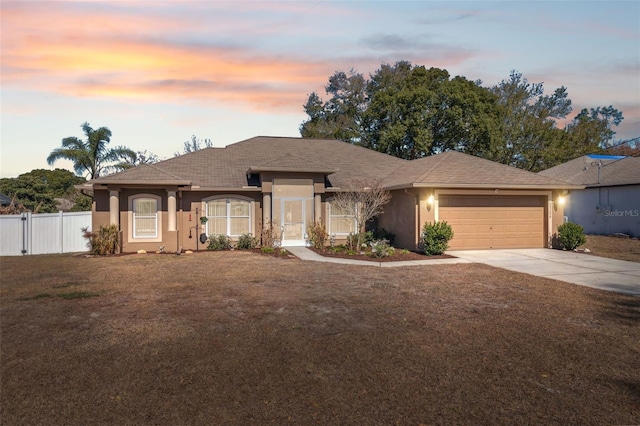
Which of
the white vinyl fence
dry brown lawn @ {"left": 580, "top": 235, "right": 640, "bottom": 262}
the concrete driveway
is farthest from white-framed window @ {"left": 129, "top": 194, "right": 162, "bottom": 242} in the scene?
dry brown lawn @ {"left": 580, "top": 235, "right": 640, "bottom": 262}

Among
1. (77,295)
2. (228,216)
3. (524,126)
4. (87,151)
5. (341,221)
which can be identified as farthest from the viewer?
(524,126)

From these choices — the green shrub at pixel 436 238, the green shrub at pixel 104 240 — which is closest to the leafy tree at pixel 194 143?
the green shrub at pixel 104 240

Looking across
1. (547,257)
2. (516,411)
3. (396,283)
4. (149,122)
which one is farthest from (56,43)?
(547,257)

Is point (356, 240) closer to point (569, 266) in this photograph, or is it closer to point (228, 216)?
point (228, 216)

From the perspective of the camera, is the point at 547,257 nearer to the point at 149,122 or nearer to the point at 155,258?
the point at 155,258

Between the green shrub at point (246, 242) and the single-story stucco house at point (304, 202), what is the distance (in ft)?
1.92

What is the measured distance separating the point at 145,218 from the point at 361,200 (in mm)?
9319

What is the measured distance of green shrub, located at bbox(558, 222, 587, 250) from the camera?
691 inches

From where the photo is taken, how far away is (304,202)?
19.6 m

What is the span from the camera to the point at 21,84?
1423 cm

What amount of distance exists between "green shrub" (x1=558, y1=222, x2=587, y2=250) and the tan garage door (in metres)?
0.88

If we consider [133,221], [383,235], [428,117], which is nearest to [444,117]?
[428,117]

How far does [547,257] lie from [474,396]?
43.1 feet

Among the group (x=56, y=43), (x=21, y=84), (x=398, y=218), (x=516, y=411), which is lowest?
(x=516, y=411)
